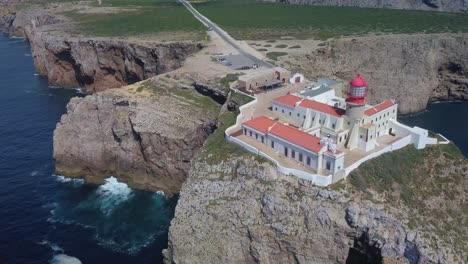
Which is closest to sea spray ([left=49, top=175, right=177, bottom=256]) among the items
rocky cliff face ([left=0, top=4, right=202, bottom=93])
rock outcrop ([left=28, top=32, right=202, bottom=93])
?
rocky cliff face ([left=0, top=4, right=202, bottom=93])

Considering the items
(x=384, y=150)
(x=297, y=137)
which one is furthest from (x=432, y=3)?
(x=297, y=137)

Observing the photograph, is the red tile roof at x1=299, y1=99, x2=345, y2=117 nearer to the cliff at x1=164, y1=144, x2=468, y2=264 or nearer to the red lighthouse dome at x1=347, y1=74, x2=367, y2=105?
the red lighthouse dome at x1=347, y1=74, x2=367, y2=105

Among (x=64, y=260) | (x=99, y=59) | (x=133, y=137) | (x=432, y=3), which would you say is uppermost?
(x=432, y=3)

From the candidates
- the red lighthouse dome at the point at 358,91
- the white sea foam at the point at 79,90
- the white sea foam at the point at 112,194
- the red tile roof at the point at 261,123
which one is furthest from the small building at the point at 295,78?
the white sea foam at the point at 79,90

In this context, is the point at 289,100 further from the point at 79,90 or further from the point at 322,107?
the point at 79,90

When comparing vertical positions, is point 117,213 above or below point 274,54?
below

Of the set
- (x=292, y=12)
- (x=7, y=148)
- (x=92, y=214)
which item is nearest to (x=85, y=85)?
(x=7, y=148)
